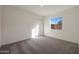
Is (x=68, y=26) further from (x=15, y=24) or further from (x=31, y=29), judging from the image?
(x=15, y=24)

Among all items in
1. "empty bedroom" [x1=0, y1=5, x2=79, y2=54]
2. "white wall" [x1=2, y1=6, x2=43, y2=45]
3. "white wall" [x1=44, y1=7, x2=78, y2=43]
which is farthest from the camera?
"white wall" [x1=44, y1=7, x2=78, y2=43]

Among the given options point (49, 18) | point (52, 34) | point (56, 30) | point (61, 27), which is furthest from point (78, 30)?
point (49, 18)

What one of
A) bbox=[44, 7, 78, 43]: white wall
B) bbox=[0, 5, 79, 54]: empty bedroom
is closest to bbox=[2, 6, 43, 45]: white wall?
bbox=[0, 5, 79, 54]: empty bedroom

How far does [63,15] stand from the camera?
15.5ft

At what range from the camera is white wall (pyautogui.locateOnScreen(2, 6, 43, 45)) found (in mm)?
3398

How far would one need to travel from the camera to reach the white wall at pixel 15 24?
3398 mm

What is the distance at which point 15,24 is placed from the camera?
3982 mm

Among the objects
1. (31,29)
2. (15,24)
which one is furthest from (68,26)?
(15,24)

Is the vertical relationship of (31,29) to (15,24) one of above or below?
below

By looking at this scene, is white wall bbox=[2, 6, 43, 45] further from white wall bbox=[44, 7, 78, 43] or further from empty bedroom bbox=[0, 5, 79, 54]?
white wall bbox=[44, 7, 78, 43]

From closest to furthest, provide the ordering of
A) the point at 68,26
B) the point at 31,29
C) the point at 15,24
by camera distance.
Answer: the point at 15,24, the point at 68,26, the point at 31,29
